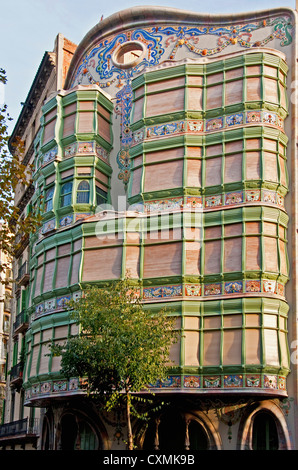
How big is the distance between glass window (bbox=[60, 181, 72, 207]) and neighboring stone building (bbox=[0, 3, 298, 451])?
7cm

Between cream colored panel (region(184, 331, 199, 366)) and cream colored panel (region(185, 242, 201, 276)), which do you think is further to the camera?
cream colored panel (region(185, 242, 201, 276))

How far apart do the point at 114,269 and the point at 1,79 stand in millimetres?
11856

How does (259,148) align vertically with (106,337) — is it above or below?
above

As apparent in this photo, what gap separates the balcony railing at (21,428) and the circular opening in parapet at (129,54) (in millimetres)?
19097

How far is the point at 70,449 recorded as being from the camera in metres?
35.2

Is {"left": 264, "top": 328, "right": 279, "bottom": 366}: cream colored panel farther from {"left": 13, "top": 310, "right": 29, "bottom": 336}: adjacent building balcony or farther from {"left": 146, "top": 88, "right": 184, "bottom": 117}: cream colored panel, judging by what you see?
{"left": 13, "top": 310, "right": 29, "bottom": 336}: adjacent building balcony

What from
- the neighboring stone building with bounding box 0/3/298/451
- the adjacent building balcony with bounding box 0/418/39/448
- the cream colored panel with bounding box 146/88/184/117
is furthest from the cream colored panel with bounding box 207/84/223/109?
the adjacent building balcony with bounding box 0/418/39/448

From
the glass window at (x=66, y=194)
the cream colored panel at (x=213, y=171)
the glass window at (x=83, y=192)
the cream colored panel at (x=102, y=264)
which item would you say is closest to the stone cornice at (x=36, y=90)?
the glass window at (x=66, y=194)

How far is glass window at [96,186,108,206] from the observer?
36.8 meters

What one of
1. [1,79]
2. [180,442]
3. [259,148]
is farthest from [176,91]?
[180,442]

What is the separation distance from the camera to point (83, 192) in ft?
120

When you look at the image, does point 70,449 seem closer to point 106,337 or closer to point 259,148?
point 106,337

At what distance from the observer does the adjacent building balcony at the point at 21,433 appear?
41044mm

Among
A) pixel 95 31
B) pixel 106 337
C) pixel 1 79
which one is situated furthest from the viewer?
pixel 95 31
